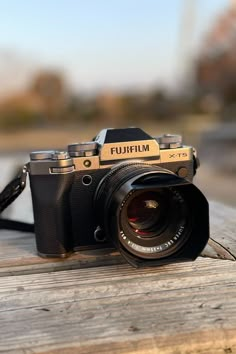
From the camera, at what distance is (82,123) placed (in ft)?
39.8

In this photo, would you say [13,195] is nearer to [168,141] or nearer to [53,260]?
[53,260]

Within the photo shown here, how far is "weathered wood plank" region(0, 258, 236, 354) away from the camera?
49 cm

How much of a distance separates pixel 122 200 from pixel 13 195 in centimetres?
28

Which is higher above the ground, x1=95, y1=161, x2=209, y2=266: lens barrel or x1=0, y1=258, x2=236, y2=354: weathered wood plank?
x1=95, y1=161, x2=209, y2=266: lens barrel

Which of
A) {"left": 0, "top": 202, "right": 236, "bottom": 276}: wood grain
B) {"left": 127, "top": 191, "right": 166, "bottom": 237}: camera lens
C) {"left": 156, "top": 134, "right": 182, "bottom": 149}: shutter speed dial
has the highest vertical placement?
{"left": 156, "top": 134, "right": 182, "bottom": 149}: shutter speed dial

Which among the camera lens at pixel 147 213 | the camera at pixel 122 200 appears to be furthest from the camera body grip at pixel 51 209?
the camera lens at pixel 147 213

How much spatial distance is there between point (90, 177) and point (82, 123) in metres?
11.5

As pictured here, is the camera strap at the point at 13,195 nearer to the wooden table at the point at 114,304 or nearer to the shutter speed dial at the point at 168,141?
the wooden table at the point at 114,304

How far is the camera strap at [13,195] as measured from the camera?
31.0 inches

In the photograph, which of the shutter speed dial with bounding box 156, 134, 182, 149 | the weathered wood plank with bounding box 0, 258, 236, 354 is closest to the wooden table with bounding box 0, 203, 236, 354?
the weathered wood plank with bounding box 0, 258, 236, 354

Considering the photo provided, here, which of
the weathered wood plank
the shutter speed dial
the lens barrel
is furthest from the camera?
the shutter speed dial

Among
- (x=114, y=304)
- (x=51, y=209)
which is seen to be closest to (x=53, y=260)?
(x=51, y=209)

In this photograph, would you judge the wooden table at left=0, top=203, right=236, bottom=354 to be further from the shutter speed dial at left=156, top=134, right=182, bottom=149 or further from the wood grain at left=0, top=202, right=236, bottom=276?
the shutter speed dial at left=156, top=134, right=182, bottom=149

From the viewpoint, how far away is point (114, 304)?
58 cm
